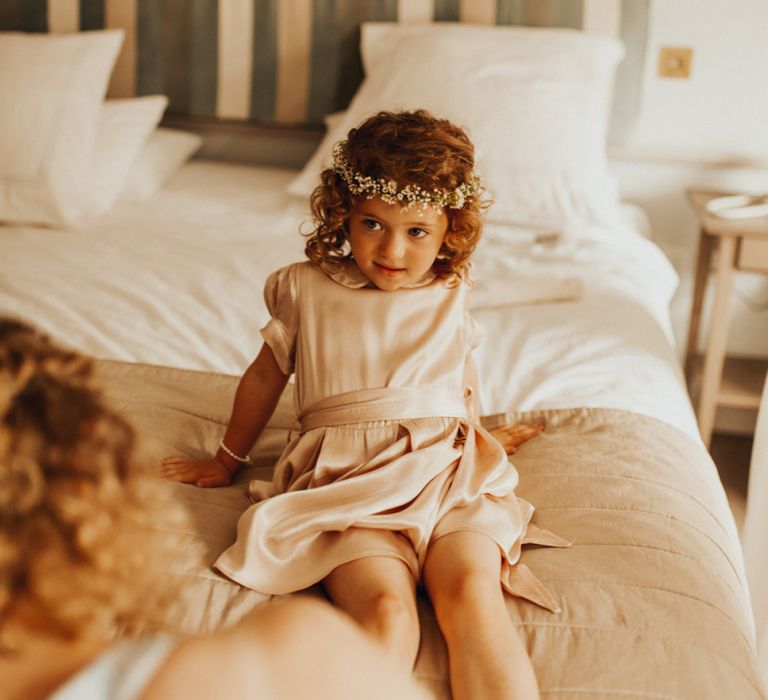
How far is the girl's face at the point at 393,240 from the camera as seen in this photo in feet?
4.27

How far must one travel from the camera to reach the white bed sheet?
1.68m

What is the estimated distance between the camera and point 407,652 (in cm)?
98

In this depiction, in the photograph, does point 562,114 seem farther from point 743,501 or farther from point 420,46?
point 743,501

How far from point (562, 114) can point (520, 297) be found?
602 mm

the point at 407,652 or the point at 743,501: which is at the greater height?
the point at 407,652

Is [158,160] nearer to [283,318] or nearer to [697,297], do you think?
[283,318]

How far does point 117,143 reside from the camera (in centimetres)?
253

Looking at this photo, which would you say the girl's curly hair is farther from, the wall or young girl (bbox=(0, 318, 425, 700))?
the wall

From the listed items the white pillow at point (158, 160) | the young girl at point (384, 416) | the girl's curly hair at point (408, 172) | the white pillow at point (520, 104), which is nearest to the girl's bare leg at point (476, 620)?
the young girl at point (384, 416)

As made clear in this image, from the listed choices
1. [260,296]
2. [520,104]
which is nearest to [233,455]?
[260,296]

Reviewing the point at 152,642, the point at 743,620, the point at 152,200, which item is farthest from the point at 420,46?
the point at 152,642

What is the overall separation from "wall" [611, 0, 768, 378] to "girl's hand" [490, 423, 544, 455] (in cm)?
139

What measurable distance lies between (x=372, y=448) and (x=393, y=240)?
29cm

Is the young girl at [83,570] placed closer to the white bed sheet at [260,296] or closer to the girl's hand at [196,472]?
the girl's hand at [196,472]
